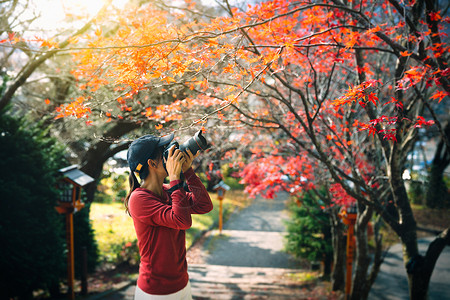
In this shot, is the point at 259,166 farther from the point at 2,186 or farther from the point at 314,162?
the point at 2,186

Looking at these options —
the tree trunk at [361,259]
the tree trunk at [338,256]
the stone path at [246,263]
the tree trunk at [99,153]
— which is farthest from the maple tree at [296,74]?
the stone path at [246,263]

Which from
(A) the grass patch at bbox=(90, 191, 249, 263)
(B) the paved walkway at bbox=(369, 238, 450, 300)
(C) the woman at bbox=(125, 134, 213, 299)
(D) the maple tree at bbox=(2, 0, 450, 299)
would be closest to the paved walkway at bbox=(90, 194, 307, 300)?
(A) the grass patch at bbox=(90, 191, 249, 263)

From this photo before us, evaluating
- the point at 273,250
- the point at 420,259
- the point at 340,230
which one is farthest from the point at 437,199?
the point at 420,259

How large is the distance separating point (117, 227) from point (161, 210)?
37.4 ft

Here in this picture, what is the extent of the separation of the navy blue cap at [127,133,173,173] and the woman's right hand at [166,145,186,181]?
14 centimetres

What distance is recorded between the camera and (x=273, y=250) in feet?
39.1

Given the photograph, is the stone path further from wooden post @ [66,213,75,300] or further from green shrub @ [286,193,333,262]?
wooden post @ [66,213,75,300]

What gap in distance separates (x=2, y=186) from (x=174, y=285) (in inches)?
176

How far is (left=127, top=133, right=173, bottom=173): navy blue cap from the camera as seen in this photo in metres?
2.29

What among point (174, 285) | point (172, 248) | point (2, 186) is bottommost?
point (174, 285)

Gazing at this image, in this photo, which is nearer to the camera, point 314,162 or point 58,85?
point 314,162

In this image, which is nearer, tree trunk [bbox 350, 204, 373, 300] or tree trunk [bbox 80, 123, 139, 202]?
tree trunk [bbox 350, 204, 373, 300]

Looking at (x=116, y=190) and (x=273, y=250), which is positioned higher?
(x=116, y=190)

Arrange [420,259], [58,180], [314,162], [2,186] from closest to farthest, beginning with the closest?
1. [420,259]
2. [2,186]
3. [58,180]
4. [314,162]
